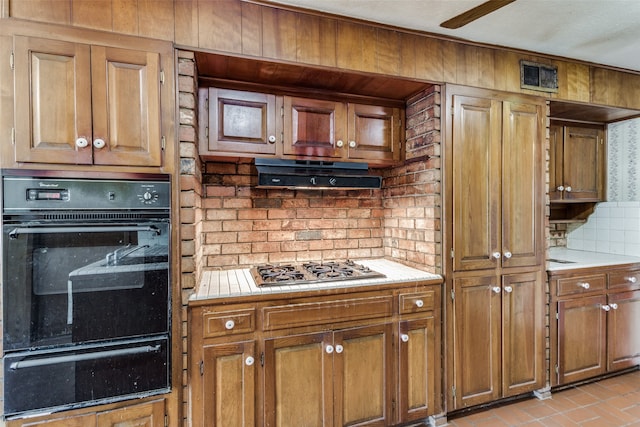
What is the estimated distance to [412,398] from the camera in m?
1.99

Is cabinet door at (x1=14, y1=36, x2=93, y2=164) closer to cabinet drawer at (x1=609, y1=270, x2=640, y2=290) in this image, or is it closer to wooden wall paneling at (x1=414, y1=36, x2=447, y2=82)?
wooden wall paneling at (x1=414, y1=36, x2=447, y2=82)

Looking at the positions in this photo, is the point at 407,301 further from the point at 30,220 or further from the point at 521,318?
the point at 30,220

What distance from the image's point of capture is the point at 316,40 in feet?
5.88

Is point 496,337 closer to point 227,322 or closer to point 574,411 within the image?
point 574,411

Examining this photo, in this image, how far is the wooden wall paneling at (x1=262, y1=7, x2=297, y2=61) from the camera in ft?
5.63

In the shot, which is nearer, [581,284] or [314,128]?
[314,128]

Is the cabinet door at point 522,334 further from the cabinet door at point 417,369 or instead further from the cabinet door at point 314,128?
the cabinet door at point 314,128

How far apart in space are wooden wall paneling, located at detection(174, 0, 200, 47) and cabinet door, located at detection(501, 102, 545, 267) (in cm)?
197

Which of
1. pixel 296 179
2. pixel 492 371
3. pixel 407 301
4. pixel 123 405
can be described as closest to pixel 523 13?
pixel 296 179

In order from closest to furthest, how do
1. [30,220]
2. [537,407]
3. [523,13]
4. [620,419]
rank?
[30,220], [523,13], [620,419], [537,407]

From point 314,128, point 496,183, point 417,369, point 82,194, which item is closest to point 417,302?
point 417,369

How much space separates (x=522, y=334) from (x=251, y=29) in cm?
260

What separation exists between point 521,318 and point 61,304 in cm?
269

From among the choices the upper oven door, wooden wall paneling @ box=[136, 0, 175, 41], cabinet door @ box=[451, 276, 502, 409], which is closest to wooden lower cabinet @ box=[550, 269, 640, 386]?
cabinet door @ box=[451, 276, 502, 409]
